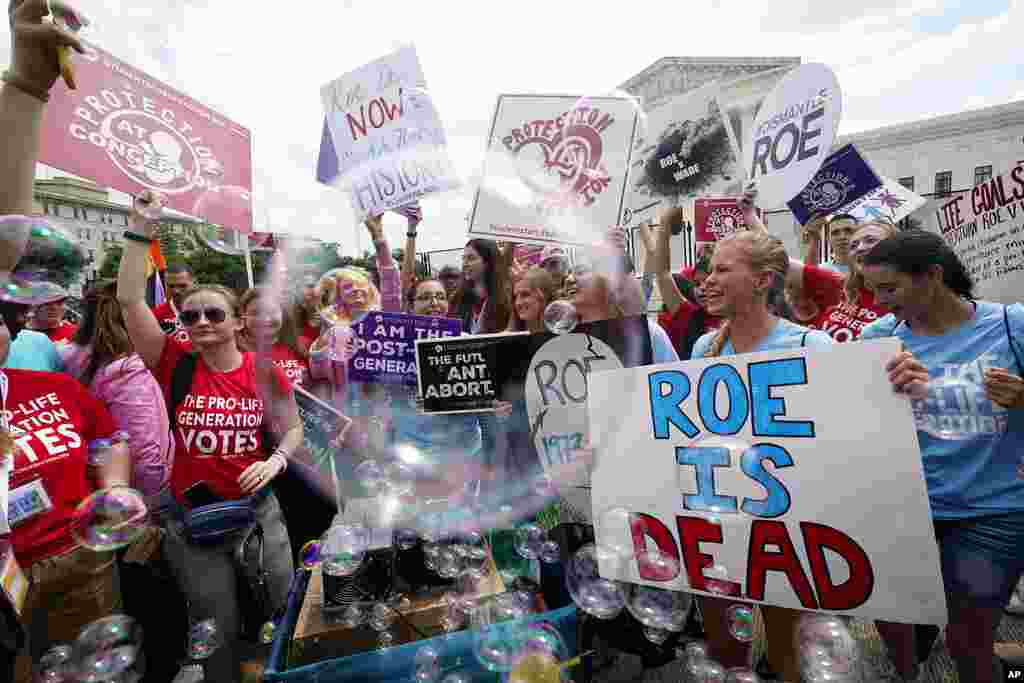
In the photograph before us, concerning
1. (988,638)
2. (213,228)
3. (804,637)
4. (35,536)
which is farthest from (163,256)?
(988,638)

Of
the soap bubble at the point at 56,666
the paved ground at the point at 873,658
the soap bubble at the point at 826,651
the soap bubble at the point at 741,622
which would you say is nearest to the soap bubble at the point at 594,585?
the soap bubble at the point at 741,622

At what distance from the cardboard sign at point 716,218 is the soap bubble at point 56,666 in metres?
4.65

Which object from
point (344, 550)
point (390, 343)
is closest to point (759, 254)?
point (344, 550)

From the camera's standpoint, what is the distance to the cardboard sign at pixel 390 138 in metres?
3.99

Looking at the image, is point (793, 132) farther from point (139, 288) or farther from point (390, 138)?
point (139, 288)

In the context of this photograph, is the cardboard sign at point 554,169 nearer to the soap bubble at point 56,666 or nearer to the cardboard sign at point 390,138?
the cardboard sign at point 390,138

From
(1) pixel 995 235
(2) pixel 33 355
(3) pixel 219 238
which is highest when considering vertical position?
(3) pixel 219 238

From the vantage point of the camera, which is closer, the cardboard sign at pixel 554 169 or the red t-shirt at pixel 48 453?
the red t-shirt at pixel 48 453

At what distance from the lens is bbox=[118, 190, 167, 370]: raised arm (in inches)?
97.0

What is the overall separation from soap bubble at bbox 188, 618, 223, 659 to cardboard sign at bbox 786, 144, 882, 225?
471cm

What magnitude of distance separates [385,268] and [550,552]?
2.39 metres

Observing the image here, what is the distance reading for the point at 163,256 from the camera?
4457 mm

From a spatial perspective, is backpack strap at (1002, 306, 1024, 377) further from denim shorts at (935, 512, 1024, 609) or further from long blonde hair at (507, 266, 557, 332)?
long blonde hair at (507, 266, 557, 332)

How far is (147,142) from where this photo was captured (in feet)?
9.28
